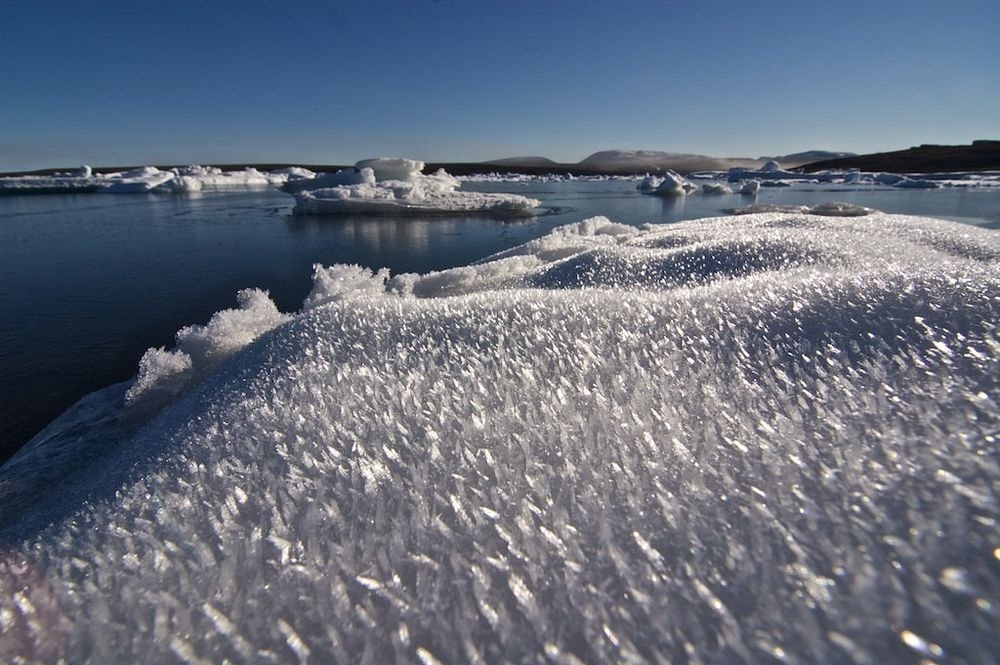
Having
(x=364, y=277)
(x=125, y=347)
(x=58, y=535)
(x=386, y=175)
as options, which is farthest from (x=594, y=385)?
(x=386, y=175)

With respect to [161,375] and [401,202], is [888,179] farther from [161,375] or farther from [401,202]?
[161,375]

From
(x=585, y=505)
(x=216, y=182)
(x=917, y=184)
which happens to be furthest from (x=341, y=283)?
(x=216, y=182)

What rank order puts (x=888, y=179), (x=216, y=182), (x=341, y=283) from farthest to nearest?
(x=216, y=182)
(x=888, y=179)
(x=341, y=283)

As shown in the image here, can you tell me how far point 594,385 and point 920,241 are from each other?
1.48 metres

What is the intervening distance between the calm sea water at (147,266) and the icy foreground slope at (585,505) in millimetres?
1830

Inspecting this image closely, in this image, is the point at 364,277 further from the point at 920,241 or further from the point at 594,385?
the point at 920,241

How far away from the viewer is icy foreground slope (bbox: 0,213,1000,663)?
353mm

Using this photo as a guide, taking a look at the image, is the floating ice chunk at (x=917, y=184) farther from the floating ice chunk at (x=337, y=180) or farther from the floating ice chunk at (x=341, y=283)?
the floating ice chunk at (x=341, y=283)

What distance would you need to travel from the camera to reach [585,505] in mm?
452

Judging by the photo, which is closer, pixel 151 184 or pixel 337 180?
pixel 337 180

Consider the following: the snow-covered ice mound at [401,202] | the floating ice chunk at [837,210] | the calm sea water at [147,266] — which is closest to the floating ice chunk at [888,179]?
the calm sea water at [147,266]

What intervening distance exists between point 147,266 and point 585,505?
5430mm

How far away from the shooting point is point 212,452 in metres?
0.59

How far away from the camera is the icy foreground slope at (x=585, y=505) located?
1.16 feet
